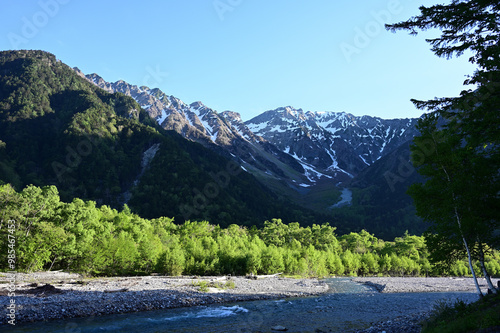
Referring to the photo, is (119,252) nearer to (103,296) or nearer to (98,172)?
(103,296)

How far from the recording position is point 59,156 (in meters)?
176

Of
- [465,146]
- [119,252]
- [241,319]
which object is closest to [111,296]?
[241,319]

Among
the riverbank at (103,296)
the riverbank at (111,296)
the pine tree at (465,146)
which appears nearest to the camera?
the pine tree at (465,146)

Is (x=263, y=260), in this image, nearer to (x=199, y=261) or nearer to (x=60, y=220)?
(x=199, y=261)

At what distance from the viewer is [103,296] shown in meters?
27.5

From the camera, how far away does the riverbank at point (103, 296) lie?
22.0 meters

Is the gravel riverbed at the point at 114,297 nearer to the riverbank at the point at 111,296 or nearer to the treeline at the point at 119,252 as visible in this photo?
the riverbank at the point at 111,296

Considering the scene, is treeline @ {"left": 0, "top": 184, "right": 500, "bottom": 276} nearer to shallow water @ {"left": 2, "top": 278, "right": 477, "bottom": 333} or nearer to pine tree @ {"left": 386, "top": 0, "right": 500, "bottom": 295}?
pine tree @ {"left": 386, "top": 0, "right": 500, "bottom": 295}

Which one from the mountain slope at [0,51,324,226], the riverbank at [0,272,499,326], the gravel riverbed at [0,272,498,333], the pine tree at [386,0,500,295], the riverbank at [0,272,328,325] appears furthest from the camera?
the mountain slope at [0,51,324,226]

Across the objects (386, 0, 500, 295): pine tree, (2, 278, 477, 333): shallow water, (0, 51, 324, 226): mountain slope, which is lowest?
(2, 278, 477, 333): shallow water

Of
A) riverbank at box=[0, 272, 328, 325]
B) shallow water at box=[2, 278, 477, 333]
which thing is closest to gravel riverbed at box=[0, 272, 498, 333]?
riverbank at box=[0, 272, 328, 325]

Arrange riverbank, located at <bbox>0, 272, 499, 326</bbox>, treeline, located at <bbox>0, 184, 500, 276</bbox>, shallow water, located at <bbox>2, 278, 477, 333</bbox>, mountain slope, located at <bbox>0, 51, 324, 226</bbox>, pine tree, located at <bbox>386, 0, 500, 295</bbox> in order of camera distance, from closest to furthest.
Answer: pine tree, located at <bbox>386, 0, 500, 295</bbox> → shallow water, located at <bbox>2, 278, 477, 333</bbox> → riverbank, located at <bbox>0, 272, 499, 326</bbox> → treeline, located at <bbox>0, 184, 500, 276</bbox> → mountain slope, located at <bbox>0, 51, 324, 226</bbox>

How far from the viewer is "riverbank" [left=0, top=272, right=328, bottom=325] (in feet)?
72.2

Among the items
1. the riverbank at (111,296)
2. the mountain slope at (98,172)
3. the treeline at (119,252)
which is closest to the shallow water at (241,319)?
the riverbank at (111,296)
